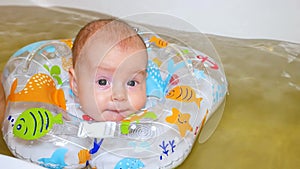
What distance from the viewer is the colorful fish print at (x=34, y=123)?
1.25 metres

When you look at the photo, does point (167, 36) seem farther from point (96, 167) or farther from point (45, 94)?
point (96, 167)

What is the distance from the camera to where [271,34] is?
1976 millimetres

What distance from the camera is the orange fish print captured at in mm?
1385

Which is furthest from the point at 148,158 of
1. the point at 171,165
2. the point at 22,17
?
the point at 22,17

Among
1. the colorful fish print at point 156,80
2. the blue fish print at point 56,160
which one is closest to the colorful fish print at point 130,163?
the blue fish print at point 56,160

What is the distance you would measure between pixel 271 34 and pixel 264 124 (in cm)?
53

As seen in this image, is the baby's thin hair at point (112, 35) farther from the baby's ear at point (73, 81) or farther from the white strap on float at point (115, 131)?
the white strap on float at point (115, 131)

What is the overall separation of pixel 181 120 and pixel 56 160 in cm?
31

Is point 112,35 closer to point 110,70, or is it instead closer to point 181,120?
point 110,70

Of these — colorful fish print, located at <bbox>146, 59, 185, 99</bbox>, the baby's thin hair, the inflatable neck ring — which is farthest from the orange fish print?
colorful fish print, located at <bbox>146, 59, 185, 99</bbox>

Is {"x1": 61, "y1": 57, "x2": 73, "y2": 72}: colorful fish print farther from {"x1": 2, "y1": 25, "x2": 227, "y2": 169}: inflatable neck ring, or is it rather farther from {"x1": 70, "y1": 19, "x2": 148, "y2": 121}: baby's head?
{"x1": 70, "y1": 19, "x2": 148, "y2": 121}: baby's head

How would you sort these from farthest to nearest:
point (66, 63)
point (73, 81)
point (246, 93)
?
point (246, 93)
point (66, 63)
point (73, 81)

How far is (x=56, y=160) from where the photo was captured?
4.09 ft

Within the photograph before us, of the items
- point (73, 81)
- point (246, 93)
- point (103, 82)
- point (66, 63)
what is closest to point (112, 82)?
point (103, 82)
